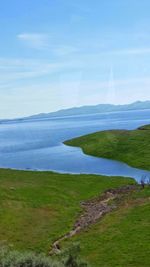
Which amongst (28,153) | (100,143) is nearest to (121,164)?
(100,143)

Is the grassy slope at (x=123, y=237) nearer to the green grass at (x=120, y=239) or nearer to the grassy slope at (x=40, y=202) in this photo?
the green grass at (x=120, y=239)

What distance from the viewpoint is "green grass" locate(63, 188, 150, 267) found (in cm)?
3491

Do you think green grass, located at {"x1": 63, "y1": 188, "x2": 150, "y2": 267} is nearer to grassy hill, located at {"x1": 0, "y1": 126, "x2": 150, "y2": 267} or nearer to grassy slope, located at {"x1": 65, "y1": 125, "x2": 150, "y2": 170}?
grassy hill, located at {"x1": 0, "y1": 126, "x2": 150, "y2": 267}

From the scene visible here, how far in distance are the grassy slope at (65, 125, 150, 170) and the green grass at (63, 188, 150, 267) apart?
3800 cm

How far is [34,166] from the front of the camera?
9644 centimetres

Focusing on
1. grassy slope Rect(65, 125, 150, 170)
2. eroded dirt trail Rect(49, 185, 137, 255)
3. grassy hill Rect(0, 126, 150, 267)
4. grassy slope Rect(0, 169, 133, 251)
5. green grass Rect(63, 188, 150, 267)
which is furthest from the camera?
grassy slope Rect(65, 125, 150, 170)

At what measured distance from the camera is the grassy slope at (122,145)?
95.9 meters

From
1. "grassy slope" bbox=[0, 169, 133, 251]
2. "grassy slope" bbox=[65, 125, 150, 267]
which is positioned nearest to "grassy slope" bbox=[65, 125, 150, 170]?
"grassy slope" bbox=[0, 169, 133, 251]

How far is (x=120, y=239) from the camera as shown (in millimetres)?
A: 39688

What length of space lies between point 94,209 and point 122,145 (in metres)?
61.3

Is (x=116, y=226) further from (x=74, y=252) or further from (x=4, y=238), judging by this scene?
(x=74, y=252)

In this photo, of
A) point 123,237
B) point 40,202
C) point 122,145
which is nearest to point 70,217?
point 40,202

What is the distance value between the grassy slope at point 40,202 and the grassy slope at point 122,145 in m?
22.2

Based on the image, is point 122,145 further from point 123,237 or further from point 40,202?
point 123,237
